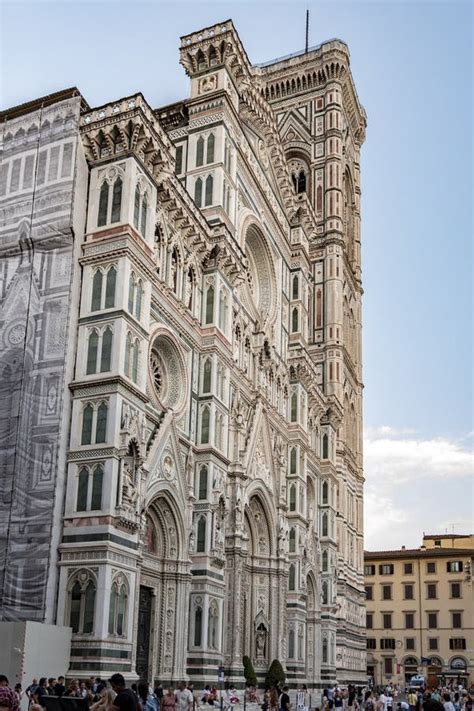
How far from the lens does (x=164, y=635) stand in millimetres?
26594

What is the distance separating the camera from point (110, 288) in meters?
25.5

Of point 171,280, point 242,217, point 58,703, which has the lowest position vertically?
point 58,703

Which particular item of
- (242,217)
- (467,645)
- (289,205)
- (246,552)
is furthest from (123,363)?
(467,645)

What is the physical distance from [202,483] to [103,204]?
9.82 metres

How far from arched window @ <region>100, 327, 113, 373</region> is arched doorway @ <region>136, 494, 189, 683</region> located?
191 inches

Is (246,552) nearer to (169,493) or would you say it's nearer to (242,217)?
(169,493)

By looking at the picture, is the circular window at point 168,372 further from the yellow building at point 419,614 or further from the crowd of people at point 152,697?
the yellow building at point 419,614

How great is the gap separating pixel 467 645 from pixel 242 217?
162 feet

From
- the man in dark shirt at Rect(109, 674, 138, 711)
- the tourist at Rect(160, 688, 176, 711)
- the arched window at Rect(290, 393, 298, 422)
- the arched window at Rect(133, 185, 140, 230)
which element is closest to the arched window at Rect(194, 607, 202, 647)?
the tourist at Rect(160, 688, 176, 711)

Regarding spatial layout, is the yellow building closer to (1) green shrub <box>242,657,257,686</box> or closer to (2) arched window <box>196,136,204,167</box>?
(1) green shrub <box>242,657,257,686</box>

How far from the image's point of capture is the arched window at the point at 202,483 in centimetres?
2916

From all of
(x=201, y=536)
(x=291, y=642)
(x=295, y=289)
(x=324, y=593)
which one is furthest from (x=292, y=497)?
(x=201, y=536)

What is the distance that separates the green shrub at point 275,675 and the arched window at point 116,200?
61.6ft

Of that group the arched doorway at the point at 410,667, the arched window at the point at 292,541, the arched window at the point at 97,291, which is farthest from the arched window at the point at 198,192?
the arched doorway at the point at 410,667
